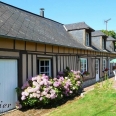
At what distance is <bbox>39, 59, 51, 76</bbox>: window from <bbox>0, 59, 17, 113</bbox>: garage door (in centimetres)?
219

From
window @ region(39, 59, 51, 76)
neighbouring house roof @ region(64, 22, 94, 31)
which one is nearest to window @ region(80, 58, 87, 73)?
neighbouring house roof @ region(64, 22, 94, 31)

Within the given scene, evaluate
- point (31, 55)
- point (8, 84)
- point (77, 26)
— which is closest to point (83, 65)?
point (77, 26)

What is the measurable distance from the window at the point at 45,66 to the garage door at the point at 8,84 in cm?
219

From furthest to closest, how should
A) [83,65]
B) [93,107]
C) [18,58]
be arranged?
[83,65]
[18,58]
[93,107]

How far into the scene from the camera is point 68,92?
30.6 ft

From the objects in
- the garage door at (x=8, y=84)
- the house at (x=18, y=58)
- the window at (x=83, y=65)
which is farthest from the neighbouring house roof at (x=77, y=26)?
the garage door at (x=8, y=84)

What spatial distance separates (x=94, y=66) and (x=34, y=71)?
31.5 ft

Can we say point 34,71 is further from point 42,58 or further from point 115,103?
point 115,103

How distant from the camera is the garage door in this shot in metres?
7.20

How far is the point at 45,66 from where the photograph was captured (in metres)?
10.1

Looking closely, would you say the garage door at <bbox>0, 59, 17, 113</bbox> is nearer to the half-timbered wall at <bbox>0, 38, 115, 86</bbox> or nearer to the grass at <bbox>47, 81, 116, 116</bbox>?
the half-timbered wall at <bbox>0, 38, 115, 86</bbox>

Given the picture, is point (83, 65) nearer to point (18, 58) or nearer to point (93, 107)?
point (93, 107)

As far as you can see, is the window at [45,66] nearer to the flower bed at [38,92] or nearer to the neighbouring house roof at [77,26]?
the flower bed at [38,92]

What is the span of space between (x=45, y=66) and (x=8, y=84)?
9.74ft
